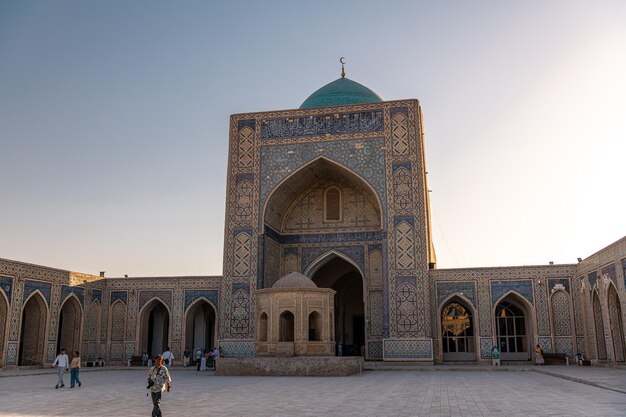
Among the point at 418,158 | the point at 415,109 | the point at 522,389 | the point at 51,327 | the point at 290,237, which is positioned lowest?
the point at 522,389

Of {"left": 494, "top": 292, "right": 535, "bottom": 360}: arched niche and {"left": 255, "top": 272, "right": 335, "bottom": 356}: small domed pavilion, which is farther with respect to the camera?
{"left": 494, "top": 292, "right": 535, "bottom": 360}: arched niche

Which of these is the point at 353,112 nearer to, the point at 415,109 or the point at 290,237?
the point at 415,109

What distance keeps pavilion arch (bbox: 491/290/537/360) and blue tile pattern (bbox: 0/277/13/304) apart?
1283 cm

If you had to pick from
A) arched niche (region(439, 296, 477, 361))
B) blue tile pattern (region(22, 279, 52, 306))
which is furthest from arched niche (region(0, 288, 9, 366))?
arched niche (region(439, 296, 477, 361))

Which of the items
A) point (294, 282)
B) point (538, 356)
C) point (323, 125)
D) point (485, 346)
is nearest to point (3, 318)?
point (294, 282)

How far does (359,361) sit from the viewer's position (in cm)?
1377

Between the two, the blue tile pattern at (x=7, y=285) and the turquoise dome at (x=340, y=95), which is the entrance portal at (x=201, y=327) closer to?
the blue tile pattern at (x=7, y=285)

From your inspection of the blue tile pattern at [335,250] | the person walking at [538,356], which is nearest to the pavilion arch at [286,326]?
the blue tile pattern at [335,250]

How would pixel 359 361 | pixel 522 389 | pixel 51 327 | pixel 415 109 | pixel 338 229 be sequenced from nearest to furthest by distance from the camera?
1. pixel 522 389
2. pixel 359 361
3. pixel 51 327
4. pixel 415 109
5. pixel 338 229

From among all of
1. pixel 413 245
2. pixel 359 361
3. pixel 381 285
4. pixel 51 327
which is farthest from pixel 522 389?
pixel 51 327

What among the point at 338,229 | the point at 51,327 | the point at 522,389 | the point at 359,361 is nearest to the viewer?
the point at 522,389

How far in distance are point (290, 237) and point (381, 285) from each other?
10.7 ft

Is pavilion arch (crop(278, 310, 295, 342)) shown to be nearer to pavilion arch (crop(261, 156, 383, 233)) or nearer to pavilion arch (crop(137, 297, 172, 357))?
pavilion arch (crop(261, 156, 383, 233))

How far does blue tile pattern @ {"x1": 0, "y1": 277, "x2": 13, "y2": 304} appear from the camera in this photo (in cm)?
1477
